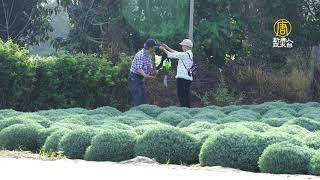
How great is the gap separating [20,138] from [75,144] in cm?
118

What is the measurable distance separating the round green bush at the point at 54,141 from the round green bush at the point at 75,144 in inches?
7.5

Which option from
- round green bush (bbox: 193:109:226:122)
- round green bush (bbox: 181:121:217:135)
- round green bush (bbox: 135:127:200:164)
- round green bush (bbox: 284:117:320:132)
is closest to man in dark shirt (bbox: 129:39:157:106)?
round green bush (bbox: 193:109:226:122)

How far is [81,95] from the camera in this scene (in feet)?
54.7

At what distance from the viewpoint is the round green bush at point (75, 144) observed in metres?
9.50

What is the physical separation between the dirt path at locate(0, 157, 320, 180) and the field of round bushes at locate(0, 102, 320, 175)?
0.44m

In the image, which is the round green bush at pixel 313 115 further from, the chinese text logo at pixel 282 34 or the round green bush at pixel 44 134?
the chinese text logo at pixel 282 34

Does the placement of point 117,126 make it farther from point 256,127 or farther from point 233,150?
point 233,150

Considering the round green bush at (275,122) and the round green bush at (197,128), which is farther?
the round green bush at (275,122)

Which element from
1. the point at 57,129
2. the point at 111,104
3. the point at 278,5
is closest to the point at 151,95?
the point at 111,104

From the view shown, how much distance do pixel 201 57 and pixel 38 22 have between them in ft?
25.5

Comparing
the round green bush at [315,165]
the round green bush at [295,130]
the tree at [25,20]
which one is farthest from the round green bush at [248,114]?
the tree at [25,20]

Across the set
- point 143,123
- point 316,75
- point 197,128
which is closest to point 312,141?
point 197,128

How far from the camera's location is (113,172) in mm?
7281

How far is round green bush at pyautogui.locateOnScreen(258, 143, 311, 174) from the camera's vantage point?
7883 mm
